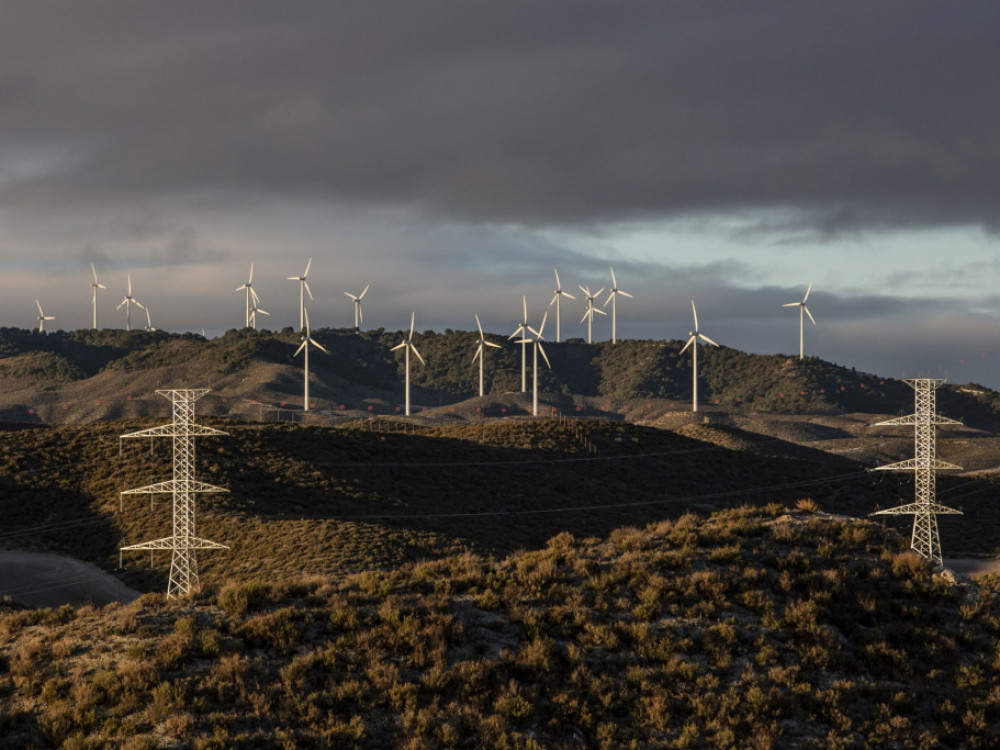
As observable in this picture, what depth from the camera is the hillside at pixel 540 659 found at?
2430cm

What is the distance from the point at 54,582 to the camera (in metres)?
77.3

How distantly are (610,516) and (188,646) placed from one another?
87591mm

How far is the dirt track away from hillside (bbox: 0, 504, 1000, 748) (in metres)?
45.5

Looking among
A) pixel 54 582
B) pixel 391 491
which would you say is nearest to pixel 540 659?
pixel 54 582

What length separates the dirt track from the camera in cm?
7238

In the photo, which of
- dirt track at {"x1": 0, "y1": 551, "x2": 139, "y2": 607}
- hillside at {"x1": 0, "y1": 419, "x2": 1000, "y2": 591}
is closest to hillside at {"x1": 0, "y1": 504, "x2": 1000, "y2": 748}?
hillside at {"x1": 0, "y1": 419, "x2": 1000, "y2": 591}

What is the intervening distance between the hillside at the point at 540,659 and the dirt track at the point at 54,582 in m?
45.5

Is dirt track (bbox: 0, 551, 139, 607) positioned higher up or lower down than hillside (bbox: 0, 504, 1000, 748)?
lower down

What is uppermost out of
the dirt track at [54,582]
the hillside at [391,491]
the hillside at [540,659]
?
the hillside at [540,659]

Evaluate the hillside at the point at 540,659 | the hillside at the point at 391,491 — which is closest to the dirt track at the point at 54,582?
the hillside at the point at 391,491

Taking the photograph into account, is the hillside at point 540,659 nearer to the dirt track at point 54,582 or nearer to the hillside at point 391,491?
the hillside at point 391,491

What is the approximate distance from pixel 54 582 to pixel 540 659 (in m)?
61.2

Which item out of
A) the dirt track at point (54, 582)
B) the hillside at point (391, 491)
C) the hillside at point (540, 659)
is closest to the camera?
the hillside at point (540, 659)

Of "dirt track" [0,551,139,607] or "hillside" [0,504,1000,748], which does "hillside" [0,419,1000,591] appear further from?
"hillside" [0,504,1000,748]
